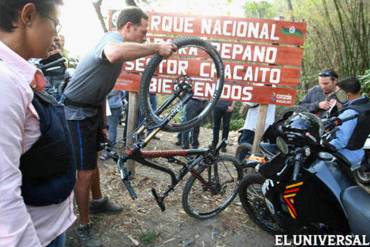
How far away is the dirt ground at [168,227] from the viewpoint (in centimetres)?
328

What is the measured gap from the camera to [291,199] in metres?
2.85

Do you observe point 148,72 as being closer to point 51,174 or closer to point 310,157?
point 310,157

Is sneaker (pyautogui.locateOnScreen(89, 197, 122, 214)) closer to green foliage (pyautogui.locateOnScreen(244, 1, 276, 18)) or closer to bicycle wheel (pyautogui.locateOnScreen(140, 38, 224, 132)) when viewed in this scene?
bicycle wheel (pyautogui.locateOnScreen(140, 38, 224, 132))

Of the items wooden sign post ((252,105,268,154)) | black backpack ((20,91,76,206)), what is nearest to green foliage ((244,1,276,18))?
wooden sign post ((252,105,268,154))

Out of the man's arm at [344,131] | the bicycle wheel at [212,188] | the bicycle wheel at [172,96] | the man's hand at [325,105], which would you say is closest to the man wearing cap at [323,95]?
the man's hand at [325,105]

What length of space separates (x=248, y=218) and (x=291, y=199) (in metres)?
1.01

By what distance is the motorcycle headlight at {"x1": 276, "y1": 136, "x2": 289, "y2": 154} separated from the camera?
9.28 ft

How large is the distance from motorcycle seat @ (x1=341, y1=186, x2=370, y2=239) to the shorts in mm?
2110

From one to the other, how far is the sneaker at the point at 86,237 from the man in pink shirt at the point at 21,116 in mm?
1882

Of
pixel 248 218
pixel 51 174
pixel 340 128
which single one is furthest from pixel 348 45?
pixel 51 174

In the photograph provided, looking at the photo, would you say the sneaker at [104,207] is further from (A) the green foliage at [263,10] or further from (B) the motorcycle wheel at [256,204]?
(A) the green foliage at [263,10]

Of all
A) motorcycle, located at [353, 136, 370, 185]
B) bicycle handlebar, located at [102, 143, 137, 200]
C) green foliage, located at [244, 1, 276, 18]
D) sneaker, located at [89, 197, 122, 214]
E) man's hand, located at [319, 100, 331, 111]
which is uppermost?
green foliage, located at [244, 1, 276, 18]

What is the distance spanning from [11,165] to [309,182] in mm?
2382

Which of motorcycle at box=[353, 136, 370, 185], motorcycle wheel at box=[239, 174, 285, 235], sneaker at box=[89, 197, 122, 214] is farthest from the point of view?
motorcycle at box=[353, 136, 370, 185]
